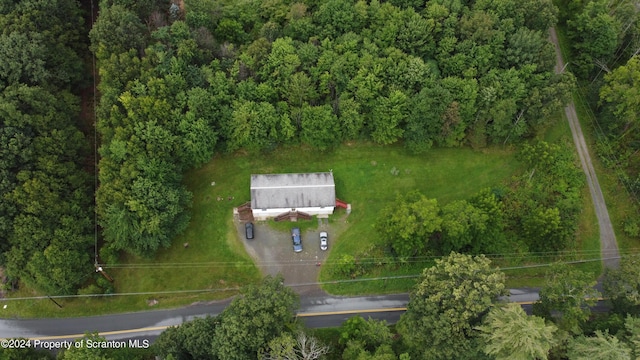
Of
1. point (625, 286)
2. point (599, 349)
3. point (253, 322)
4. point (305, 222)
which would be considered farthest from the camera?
point (305, 222)

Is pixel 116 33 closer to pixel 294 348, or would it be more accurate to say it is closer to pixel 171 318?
pixel 171 318

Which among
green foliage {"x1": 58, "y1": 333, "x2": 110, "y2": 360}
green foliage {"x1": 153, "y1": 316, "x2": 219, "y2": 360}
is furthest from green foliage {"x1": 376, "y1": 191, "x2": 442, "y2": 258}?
green foliage {"x1": 58, "y1": 333, "x2": 110, "y2": 360}

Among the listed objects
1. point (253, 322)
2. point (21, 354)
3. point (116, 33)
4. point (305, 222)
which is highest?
point (116, 33)

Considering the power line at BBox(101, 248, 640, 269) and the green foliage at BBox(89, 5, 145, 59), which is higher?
the green foliage at BBox(89, 5, 145, 59)

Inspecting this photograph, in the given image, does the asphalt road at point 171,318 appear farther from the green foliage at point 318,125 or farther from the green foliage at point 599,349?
the green foliage at point 318,125

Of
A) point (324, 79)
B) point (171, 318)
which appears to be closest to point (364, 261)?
point (324, 79)

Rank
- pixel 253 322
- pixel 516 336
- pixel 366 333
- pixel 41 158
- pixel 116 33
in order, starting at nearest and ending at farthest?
pixel 516 336, pixel 253 322, pixel 366 333, pixel 41 158, pixel 116 33

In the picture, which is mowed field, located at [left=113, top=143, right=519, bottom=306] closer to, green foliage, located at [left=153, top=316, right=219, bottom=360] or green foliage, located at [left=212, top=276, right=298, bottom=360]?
green foliage, located at [left=153, top=316, right=219, bottom=360]
